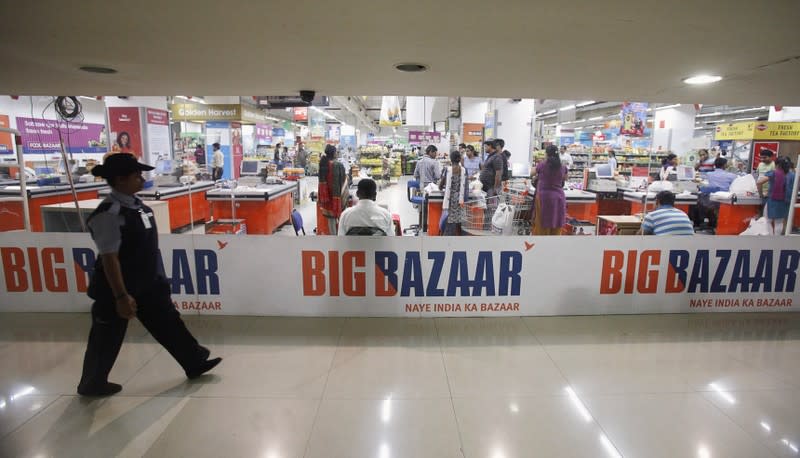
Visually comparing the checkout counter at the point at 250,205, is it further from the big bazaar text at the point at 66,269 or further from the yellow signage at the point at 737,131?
the yellow signage at the point at 737,131

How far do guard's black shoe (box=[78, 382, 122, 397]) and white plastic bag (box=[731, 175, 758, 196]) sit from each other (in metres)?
9.61

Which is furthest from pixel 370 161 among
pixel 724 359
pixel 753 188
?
pixel 724 359

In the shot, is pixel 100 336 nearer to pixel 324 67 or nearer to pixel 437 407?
pixel 437 407

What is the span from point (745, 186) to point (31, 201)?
40.6ft

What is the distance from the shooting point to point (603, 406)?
2.72m

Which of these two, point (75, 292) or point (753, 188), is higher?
point (753, 188)

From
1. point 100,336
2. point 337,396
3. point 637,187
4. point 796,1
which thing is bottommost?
point 337,396

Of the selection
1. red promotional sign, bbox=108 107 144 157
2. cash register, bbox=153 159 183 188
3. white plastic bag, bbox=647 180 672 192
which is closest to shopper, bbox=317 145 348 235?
cash register, bbox=153 159 183 188

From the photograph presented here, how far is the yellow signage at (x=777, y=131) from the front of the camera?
36.7ft

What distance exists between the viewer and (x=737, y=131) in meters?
12.5

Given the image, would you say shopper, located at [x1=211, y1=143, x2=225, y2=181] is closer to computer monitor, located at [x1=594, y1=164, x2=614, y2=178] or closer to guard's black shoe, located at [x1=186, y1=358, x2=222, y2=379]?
computer monitor, located at [x1=594, y1=164, x2=614, y2=178]

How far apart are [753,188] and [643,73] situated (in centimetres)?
642

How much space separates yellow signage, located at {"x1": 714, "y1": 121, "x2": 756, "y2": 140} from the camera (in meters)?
11.7

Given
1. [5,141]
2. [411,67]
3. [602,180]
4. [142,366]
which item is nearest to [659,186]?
[602,180]
